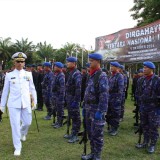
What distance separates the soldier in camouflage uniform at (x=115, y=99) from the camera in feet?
23.5

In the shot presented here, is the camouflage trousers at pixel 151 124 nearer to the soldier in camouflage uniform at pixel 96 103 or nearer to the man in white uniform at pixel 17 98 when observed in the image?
the soldier in camouflage uniform at pixel 96 103

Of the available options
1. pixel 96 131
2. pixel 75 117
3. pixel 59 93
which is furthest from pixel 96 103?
pixel 59 93

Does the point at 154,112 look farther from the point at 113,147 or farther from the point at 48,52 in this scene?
the point at 48,52

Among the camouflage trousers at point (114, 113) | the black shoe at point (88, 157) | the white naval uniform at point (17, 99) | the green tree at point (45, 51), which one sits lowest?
the black shoe at point (88, 157)

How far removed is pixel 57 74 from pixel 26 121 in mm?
2428

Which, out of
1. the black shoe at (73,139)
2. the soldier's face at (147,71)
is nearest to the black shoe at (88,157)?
the black shoe at (73,139)

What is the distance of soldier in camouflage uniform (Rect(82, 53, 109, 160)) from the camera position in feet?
15.1

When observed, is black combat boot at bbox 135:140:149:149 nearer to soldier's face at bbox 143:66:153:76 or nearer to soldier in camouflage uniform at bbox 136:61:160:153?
soldier in camouflage uniform at bbox 136:61:160:153

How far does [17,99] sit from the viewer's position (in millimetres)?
5270

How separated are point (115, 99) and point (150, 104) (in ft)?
5.44

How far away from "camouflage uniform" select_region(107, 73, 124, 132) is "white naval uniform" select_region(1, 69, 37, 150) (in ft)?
8.40

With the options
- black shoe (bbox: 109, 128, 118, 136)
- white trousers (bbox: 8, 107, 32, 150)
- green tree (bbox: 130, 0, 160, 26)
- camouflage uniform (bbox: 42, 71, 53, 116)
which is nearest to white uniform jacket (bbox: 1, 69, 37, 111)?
white trousers (bbox: 8, 107, 32, 150)

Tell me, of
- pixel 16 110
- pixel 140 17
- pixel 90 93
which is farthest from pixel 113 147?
pixel 140 17

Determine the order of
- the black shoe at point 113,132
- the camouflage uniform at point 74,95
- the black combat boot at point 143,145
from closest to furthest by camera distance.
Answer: the black combat boot at point 143,145
the camouflage uniform at point 74,95
the black shoe at point 113,132
